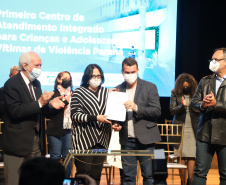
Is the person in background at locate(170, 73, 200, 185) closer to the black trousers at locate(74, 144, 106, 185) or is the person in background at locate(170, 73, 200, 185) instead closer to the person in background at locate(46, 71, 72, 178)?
the person in background at locate(46, 71, 72, 178)

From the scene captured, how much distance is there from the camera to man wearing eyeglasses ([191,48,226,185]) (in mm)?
3324

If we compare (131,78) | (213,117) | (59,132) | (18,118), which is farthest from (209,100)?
(59,132)

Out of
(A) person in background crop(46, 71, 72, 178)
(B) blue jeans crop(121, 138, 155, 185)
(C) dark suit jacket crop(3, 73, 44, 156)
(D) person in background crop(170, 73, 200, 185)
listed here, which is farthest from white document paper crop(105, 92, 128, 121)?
(D) person in background crop(170, 73, 200, 185)

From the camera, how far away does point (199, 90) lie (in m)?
3.61

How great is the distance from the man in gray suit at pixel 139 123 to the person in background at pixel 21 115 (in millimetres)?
743

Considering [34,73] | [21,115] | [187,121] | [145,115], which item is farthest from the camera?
[187,121]

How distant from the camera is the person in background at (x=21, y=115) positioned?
2.96 m

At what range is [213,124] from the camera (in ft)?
11.1

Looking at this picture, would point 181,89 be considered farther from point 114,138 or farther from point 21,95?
point 21,95

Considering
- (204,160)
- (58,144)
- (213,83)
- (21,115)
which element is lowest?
(58,144)

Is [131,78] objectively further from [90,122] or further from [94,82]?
[90,122]

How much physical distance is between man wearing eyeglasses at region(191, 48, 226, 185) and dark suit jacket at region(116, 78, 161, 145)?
1.37ft

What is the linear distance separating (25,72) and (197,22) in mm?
4821

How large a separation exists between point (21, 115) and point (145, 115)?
111 centimetres
